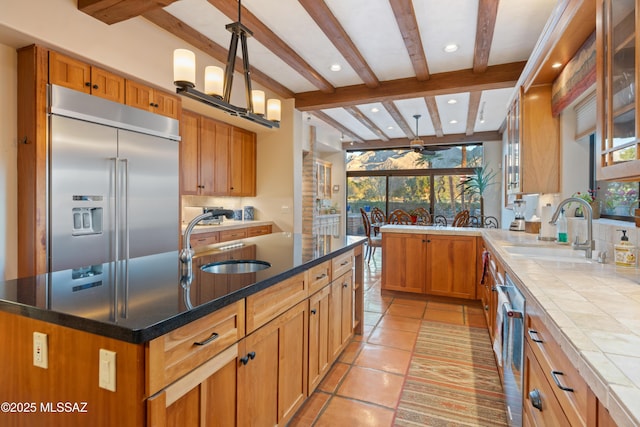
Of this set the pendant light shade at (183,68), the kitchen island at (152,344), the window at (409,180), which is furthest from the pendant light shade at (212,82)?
the window at (409,180)

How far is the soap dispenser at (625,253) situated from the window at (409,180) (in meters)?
6.07

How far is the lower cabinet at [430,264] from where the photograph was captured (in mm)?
3787

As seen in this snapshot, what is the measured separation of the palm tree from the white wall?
295 inches

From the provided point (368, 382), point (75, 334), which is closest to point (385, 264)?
point (368, 382)

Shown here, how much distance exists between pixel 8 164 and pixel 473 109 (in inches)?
233

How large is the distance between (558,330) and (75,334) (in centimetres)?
136

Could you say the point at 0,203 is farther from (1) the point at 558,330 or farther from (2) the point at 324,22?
(1) the point at 558,330

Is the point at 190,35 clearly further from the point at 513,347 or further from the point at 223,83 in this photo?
the point at 513,347

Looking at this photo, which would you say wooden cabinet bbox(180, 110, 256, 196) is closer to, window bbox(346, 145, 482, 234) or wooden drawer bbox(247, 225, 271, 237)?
wooden drawer bbox(247, 225, 271, 237)

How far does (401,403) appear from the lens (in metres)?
1.98

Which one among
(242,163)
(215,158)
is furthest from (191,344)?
(242,163)

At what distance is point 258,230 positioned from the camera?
15.3ft

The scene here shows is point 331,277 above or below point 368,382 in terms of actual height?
above

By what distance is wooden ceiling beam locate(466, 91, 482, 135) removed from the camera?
4804 millimetres
